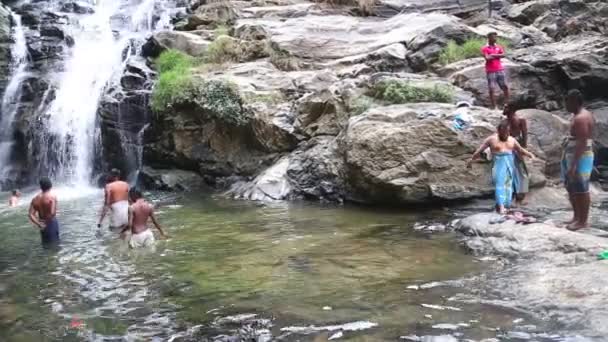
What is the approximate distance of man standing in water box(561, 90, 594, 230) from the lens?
7.15 metres

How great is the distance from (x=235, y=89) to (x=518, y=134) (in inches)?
303

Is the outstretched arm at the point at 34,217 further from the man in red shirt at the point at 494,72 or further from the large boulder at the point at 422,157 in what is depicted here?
the man in red shirt at the point at 494,72

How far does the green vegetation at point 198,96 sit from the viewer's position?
1531 cm

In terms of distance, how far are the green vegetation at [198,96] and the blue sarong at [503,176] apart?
7723 millimetres

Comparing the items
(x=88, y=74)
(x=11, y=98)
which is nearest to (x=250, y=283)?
(x=88, y=74)

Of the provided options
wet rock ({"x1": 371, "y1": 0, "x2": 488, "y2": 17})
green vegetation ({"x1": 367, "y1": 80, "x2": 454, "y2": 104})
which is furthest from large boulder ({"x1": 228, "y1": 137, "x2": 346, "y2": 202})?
wet rock ({"x1": 371, "y1": 0, "x2": 488, "y2": 17})

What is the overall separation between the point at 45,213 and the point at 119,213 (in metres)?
1.14

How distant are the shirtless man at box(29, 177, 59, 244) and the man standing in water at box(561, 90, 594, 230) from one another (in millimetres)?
7584

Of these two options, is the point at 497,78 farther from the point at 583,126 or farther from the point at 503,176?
the point at 583,126

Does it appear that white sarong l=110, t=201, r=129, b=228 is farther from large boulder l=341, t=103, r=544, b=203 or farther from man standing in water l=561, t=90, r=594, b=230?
man standing in water l=561, t=90, r=594, b=230

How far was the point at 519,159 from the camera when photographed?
30.6 feet

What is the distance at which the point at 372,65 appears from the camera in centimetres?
1595

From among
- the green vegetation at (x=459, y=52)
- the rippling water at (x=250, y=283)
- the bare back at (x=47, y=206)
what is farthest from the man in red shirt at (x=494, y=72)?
the bare back at (x=47, y=206)

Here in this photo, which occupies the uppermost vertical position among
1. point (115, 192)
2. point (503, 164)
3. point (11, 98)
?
point (11, 98)
